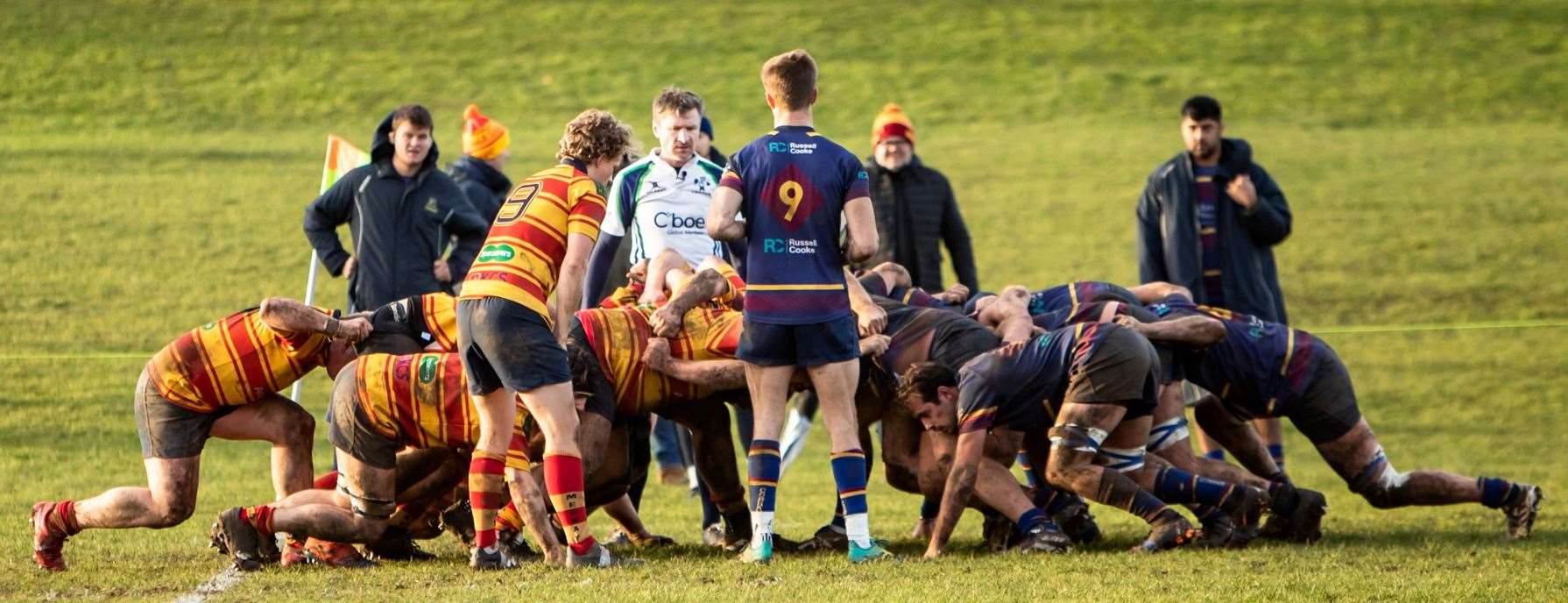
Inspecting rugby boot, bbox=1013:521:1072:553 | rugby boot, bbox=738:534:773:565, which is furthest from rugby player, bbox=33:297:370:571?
rugby boot, bbox=1013:521:1072:553

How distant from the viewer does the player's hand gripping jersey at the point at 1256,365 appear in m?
8.10

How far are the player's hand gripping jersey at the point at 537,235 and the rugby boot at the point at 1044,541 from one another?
217 cm

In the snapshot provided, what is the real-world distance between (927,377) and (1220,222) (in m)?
3.66

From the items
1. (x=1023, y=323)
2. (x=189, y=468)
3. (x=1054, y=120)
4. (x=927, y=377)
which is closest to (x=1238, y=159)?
(x=1023, y=323)

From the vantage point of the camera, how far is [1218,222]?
34.5 ft

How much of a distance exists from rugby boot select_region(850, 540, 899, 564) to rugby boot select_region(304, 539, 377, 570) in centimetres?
189

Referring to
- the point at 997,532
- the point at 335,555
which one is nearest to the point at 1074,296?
the point at 997,532

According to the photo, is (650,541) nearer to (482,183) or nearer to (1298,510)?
(1298,510)

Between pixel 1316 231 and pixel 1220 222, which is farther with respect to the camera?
pixel 1316 231

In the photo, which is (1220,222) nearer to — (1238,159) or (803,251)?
(1238,159)

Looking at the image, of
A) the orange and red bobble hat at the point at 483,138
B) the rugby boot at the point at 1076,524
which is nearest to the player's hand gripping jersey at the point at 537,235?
the rugby boot at the point at 1076,524

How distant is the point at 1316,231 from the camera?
2067 centimetres

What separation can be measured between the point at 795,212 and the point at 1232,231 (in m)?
4.30

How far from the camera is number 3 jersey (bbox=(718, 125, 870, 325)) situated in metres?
7.04
